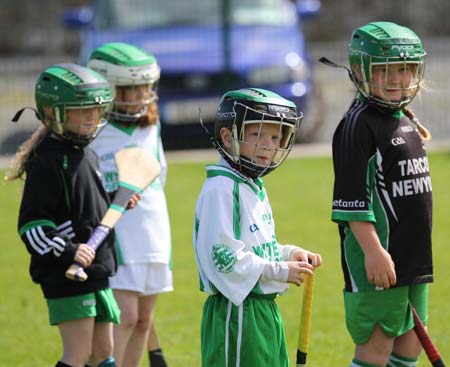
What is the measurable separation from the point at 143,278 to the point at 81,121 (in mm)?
1023

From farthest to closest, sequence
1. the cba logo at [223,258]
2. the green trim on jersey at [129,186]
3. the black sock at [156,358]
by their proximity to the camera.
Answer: the black sock at [156,358], the green trim on jersey at [129,186], the cba logo at [223,258]

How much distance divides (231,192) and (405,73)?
99 cm

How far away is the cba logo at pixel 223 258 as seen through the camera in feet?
13.3

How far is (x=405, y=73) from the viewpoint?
4.62 metres

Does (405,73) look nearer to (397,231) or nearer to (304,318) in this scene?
(397,231)

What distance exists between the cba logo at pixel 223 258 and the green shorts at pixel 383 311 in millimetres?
798

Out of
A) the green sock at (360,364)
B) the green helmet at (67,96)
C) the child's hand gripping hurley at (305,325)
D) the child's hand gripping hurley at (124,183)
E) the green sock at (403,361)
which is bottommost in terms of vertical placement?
the green sock at (403,361)

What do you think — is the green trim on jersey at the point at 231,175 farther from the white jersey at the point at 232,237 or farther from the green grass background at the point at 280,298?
the green grass background at the point at 280,298

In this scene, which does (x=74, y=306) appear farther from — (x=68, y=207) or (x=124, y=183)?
(x=124, y=183)

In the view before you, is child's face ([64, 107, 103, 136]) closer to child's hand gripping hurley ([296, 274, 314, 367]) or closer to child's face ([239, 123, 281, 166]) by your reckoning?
child's face ([239, 123, 281, 166])

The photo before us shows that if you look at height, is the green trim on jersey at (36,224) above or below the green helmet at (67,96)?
below

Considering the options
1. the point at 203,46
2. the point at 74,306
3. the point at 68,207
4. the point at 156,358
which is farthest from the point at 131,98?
the point at 203,46

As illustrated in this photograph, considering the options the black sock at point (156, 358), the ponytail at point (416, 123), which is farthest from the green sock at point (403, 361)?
the black sock at point (156, 358)

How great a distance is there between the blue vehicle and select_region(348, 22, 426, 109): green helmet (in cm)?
785
